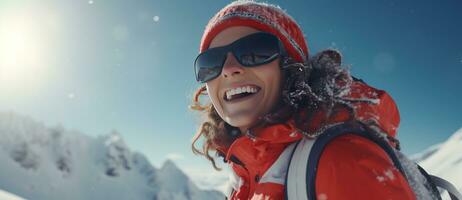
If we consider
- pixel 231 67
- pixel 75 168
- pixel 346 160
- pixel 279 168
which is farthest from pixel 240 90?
pixel 75 168

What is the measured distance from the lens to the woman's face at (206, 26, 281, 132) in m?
2.03

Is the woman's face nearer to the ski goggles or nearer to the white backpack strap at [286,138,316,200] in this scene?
the ski goggles

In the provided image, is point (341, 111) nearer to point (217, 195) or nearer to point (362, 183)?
point (362, 183)

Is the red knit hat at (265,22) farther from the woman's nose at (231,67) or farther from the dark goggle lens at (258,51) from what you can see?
the woman's nose at (231,67)

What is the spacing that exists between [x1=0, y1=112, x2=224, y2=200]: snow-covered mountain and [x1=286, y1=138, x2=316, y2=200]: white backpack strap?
7729 cm

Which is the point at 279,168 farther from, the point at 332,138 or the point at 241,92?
the point at 241,92

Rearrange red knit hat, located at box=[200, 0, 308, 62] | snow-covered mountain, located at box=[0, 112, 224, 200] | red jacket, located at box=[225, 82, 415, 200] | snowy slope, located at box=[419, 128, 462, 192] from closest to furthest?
red jacket, located at box=[225, 82, 415, 200] → red knit hat, located at box=[200, 0, 308, 62] → snowy slope, located at box=[419, 128, 462, 192] → snow-covered mountain, located at box=[0, 112, 224, 200]

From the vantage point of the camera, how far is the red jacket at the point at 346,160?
1.21 meters

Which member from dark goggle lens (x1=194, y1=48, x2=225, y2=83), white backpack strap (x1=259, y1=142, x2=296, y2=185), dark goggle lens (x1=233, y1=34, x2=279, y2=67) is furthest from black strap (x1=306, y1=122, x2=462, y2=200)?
dark goggle lens (x1=194, y1=48, x2=225, y2=83)

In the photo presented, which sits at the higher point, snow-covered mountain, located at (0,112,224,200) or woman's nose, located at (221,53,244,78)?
snow-covered mountain, located at (0,112,224,200)

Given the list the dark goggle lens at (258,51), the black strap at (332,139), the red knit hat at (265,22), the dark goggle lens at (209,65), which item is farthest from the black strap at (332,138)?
the dark goggle lens at (209,65)

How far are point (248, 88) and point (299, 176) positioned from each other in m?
Answer: 0.84

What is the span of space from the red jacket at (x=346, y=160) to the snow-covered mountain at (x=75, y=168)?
7680cm

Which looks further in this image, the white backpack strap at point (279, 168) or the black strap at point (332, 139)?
the white backpack strap at point (279, 168)
